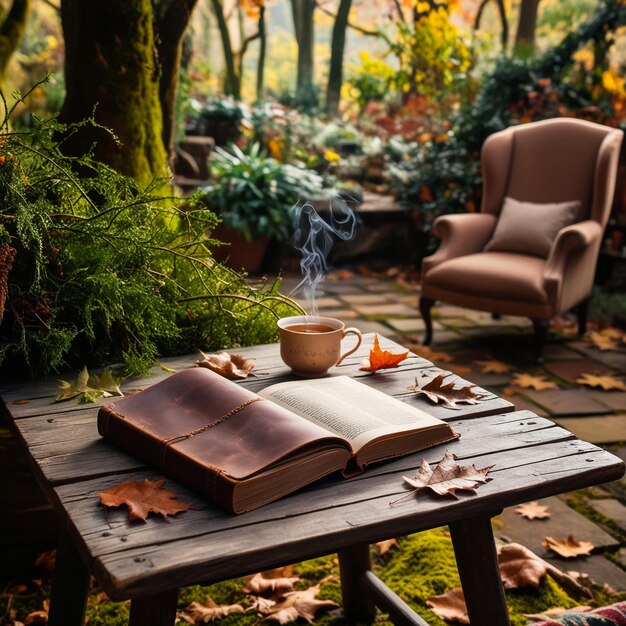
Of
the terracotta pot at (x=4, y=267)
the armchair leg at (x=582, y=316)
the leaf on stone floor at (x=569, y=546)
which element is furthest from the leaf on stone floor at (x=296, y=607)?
the armchair leg at (x=582, y=316)

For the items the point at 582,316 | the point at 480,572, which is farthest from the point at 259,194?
the point at 480,572

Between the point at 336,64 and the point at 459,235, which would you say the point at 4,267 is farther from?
the point at 336,64

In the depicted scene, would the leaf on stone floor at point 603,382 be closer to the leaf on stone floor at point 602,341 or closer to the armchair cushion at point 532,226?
the leaf on stone floor at point 602,341

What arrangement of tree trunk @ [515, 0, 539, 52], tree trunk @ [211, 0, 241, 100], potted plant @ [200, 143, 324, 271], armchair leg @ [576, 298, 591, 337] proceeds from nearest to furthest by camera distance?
1. armchair leg @ [576, 298, 591, 337]
2. potted plant @ [200, 143, 324, 271]
3. tree trunk @ [515, 0, 539, 52]
4. tree trunk @ [211, 0, 241, 100]

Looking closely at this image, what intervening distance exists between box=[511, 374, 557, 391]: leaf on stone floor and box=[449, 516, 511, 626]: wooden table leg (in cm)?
242

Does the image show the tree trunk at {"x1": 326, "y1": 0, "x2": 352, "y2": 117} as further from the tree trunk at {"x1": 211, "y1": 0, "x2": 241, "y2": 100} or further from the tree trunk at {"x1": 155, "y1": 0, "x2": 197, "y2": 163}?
the tree trunk at {"x1": 155, "y1": 0, "x2": 197, "y2": 163}

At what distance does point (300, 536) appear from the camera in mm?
1118

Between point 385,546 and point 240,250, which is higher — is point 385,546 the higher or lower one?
the lower one

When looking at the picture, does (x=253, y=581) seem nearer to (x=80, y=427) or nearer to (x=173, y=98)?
(x=80, y=427)

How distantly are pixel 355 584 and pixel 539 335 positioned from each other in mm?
2522

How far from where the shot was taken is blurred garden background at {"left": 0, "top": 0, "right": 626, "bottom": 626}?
1.86 metres

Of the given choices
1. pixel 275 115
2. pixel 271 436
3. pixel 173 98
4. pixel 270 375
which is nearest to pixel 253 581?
pixel 270 375

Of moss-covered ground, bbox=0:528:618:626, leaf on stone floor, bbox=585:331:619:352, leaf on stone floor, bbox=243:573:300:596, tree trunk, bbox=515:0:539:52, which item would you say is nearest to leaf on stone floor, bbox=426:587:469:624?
moss-covered ground, bbox=0:528:618:626

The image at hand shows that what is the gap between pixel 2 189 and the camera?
1763 millimetres
